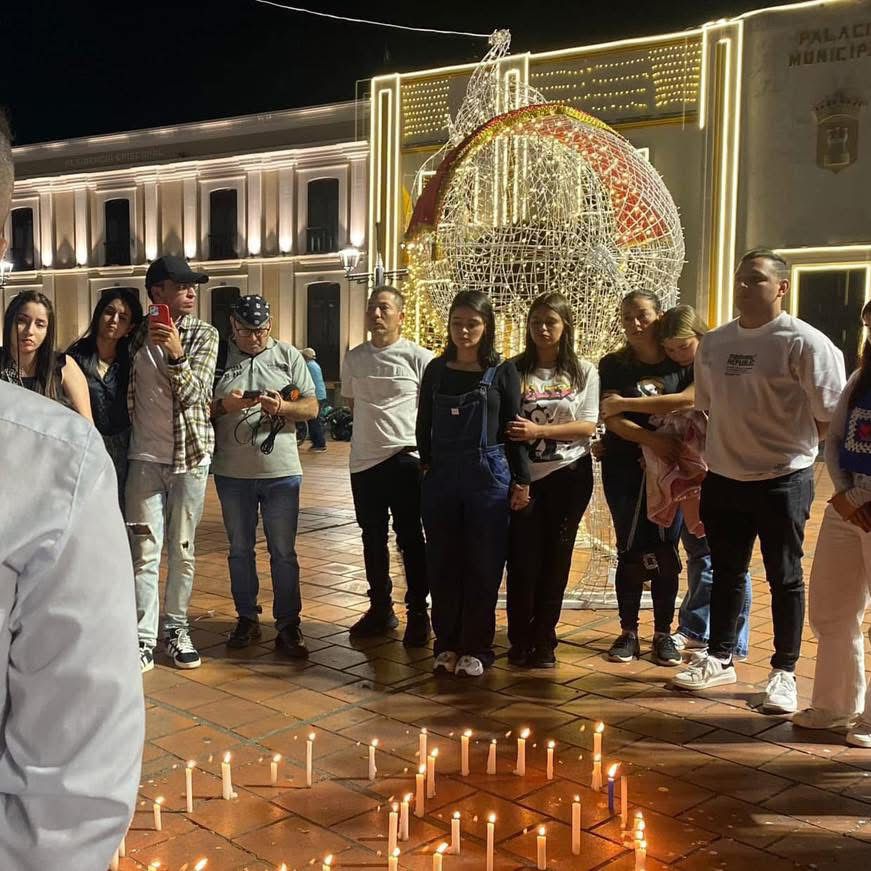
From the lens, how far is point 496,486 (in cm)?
458

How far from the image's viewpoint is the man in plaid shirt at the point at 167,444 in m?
4.54

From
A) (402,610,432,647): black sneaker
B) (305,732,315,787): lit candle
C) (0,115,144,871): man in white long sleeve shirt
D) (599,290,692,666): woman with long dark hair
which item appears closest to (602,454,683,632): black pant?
(599,290,692,666): woman with long dark hair

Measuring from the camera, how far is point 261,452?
4812 mm

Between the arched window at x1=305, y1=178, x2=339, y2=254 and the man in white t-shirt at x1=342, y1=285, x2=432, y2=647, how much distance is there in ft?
75.8

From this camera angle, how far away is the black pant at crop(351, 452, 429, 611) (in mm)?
5172

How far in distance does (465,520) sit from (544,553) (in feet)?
1.61

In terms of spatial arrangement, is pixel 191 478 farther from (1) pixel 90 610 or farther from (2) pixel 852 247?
(2) pixel 852 247

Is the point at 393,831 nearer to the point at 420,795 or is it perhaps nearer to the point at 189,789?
the point at 420,795

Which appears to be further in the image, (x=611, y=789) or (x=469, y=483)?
(x=469, y=483)

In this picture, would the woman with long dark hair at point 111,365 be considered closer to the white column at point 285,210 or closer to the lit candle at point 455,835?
the lit candle at point 455,835

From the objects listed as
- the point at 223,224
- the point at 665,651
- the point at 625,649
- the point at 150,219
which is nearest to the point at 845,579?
the point at 665,651

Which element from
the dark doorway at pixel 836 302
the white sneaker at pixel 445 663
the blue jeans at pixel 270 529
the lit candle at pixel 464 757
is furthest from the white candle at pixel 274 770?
the dark doorway at pixel 836 302

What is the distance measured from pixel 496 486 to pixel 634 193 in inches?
113

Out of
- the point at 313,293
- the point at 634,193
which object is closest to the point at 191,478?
the point at 634,193
